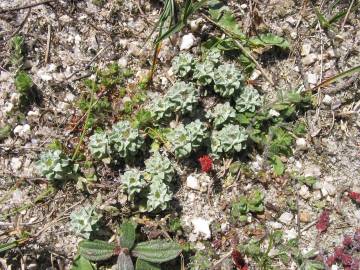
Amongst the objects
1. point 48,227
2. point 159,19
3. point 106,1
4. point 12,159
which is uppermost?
point 106,1

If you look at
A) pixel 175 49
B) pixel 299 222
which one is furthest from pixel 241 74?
pixel 299 222

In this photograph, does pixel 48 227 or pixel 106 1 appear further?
pixel 106 1

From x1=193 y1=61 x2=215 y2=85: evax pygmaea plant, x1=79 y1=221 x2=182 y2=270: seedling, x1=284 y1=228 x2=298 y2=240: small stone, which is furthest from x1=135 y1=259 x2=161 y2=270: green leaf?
x1=193 y1=61 x2=215 y2=85: evax pygmaea plant

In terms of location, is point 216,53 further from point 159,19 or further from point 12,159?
point 12,159

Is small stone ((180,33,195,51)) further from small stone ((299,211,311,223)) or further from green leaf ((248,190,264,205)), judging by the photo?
small stone ((299,211,311,223))

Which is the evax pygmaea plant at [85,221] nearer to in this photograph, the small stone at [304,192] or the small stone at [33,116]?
the small stone at [33,116]
